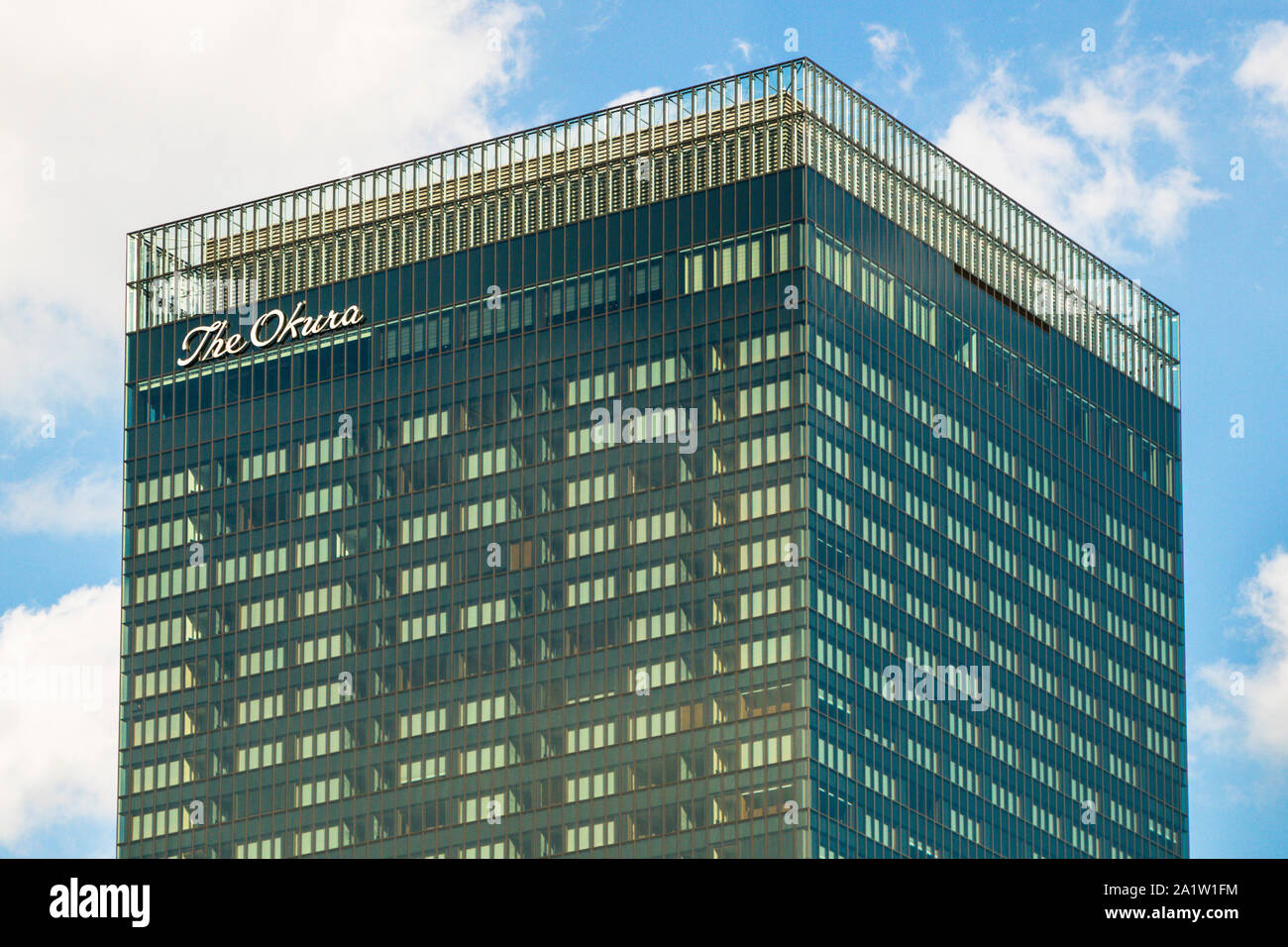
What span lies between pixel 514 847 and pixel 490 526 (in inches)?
831

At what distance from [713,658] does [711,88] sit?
119 ft

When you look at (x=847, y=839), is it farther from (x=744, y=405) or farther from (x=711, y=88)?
(x=711, y=88)

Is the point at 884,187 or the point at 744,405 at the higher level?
the point at 884,187

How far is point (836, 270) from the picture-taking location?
19050 centimetres
